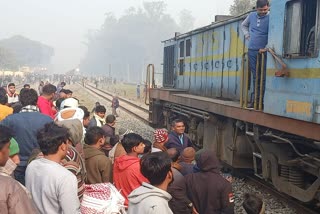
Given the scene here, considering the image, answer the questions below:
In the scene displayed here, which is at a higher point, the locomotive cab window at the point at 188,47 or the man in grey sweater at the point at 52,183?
the locomotive cab window at the point at 188,47

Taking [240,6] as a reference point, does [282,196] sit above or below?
below

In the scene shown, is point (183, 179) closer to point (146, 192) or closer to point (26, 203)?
point (146, 192)

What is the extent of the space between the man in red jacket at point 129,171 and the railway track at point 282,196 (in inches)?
138

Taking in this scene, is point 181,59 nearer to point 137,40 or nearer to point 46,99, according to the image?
point 46,99

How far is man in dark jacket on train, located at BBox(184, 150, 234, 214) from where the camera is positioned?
412cm

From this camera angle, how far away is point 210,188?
13.5ft

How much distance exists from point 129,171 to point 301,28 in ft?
10.6

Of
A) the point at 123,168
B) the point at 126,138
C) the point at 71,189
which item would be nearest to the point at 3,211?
the point at 71,189

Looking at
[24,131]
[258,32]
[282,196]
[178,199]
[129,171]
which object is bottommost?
[282,196]

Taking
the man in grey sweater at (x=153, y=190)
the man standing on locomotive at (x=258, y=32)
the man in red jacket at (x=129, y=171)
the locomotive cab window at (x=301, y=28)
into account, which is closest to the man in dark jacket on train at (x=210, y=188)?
the man in red jacket at (x=129, y=171)

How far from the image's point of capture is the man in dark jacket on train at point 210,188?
4.12 meters

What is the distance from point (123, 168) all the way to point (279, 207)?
3.80 metres

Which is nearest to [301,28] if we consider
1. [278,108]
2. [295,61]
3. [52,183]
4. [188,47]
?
[295,61]

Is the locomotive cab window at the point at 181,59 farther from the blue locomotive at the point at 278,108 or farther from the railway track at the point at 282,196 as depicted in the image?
the railway track at the point at 282,196
